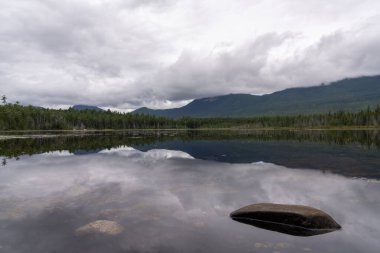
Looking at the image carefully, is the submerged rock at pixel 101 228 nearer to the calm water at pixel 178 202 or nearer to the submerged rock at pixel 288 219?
the calm water at pixel 178 202

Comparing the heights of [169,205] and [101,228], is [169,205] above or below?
below

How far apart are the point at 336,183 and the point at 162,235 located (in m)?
18.9

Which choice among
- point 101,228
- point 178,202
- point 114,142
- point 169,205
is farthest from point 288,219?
point 114,142

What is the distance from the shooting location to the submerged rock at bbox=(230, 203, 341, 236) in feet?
54.8

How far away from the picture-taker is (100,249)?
1401 centimetres

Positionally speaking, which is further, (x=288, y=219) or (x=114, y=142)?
(x=114, y=142)

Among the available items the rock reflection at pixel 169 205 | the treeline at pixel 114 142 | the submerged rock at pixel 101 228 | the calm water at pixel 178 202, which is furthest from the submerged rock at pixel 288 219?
the treeline at pixel 114 142

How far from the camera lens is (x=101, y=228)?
16547mm

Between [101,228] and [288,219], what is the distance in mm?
10255

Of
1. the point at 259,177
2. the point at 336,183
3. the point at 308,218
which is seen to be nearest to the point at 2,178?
the point at 259,177

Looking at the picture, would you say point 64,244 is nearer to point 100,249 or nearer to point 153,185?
point 100,249

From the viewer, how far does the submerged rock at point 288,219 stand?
54.8 feet

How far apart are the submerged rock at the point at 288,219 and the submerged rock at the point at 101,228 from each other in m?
6.86

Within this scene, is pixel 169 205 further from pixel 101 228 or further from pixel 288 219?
pixel 288 219
